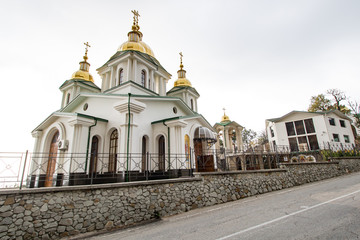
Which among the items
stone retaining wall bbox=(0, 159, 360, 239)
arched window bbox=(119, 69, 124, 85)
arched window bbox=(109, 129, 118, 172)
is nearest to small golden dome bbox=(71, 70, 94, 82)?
arched window bbox=(119, 69, 124, 85)

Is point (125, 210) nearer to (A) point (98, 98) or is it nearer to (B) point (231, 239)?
(B) point (231, 239)

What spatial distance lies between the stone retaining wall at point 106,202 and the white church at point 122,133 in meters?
1.33

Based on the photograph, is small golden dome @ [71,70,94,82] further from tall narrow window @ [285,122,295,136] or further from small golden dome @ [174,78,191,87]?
tall narrow window @ [285,122,295,136]

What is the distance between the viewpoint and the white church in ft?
30.5

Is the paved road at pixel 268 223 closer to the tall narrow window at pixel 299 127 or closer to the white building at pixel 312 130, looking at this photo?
the white building at pixel 312 130

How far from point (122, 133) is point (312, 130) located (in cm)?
2602

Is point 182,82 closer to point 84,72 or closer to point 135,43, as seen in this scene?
point 135,43

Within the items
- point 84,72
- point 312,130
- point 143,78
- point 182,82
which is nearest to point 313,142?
point 312,130

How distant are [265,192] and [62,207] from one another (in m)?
8.76

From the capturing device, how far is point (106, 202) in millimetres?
5750

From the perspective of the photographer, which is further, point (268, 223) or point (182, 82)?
point (182, 82)

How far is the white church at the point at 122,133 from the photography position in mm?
9305

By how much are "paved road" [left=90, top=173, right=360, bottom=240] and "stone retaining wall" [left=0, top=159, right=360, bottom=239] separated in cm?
50

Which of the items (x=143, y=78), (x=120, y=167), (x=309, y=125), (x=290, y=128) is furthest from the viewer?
(x=290, y=128)
